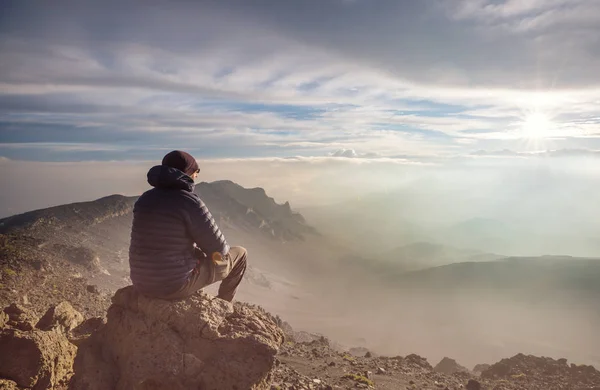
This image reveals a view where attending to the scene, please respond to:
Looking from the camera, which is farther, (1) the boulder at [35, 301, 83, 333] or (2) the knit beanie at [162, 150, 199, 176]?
(1) the boulder at [35, 301, 83, 333]

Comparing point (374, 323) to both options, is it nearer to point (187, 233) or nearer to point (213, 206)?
point (213, 206)

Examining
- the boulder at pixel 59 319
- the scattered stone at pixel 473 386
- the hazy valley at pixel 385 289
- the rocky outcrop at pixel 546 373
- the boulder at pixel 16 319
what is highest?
the boulder at pixel 16 319

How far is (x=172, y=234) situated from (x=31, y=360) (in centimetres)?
375

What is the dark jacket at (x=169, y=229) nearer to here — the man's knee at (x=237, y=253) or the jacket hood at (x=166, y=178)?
the jacket hood at (x=166, y=178)

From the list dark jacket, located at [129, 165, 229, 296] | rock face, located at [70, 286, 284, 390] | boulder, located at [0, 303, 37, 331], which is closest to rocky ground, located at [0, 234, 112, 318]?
boulder, located at [0, 303, 37, 331]

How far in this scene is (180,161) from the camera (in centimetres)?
611

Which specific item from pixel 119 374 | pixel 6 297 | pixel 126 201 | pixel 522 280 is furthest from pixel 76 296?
pixel 522 280

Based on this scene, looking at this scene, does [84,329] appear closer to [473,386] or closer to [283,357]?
[283,357]

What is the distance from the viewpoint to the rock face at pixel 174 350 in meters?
6.14

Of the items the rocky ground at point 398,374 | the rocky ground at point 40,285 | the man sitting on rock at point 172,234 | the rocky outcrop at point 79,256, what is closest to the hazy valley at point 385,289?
the rocky outcrop at point 79,256

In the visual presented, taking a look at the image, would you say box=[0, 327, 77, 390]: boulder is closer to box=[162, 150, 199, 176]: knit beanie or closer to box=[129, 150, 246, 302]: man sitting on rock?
box=[129, 150, 246, 302]: man sitting on rock

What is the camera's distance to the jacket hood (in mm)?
5773

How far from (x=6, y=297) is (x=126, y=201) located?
4445 cm

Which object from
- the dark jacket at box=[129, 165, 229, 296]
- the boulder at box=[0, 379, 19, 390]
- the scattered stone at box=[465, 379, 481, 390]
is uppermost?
the dark jacket at box=[129, 165, 229, 296]
